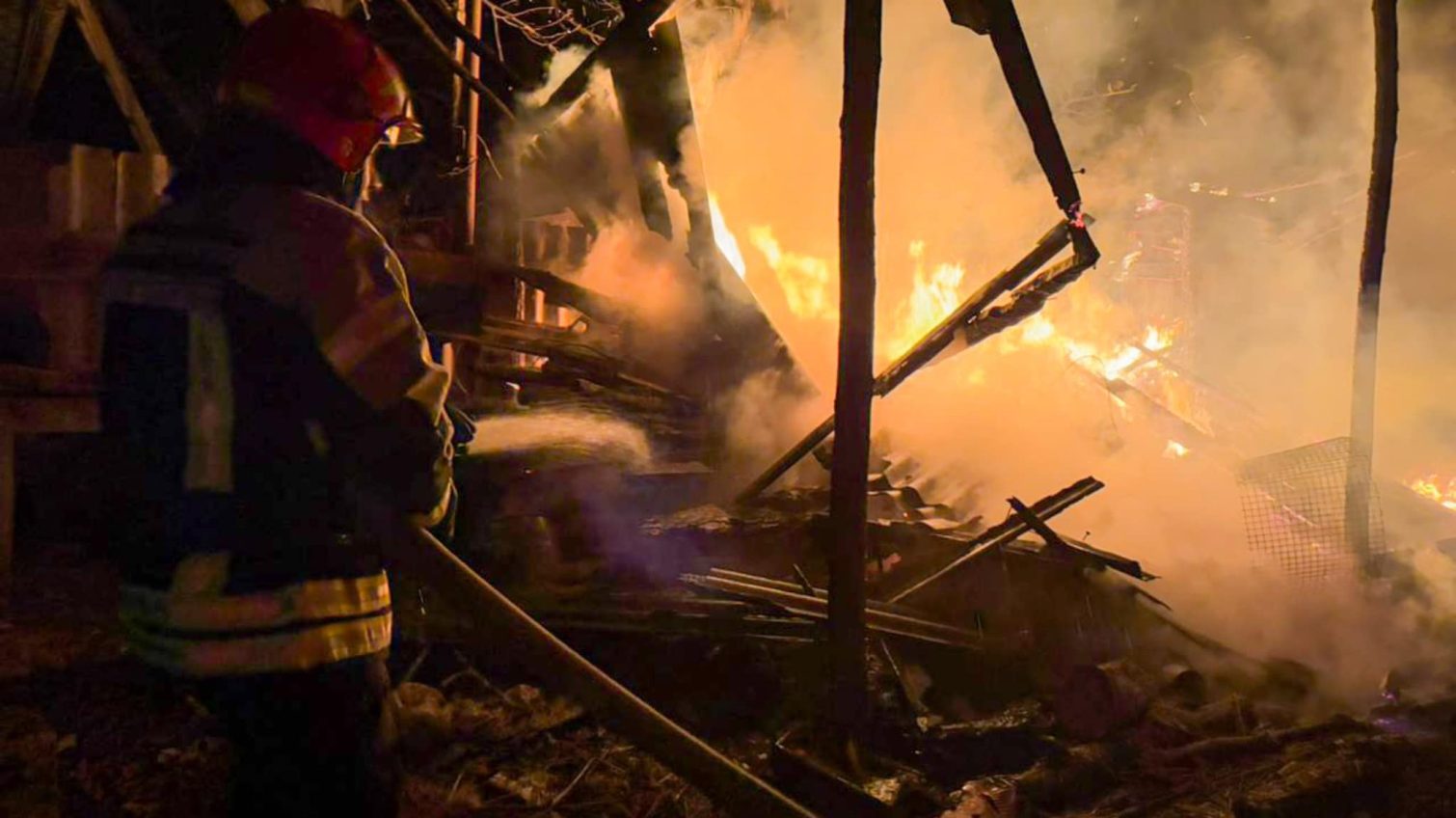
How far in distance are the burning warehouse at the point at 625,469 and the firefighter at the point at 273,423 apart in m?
0.01

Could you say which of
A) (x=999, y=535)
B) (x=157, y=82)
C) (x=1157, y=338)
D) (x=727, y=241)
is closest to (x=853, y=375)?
(x=999, y=535)

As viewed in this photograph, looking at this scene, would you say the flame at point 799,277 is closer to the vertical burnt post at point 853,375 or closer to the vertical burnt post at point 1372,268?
the vertical burnt post at point 1372,268

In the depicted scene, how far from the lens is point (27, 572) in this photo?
13.8 ft

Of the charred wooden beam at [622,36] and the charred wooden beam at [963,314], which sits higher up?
the charred wooden beam at [622,36]

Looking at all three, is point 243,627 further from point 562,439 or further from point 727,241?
point 727,241

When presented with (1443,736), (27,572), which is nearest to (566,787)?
(27,572)

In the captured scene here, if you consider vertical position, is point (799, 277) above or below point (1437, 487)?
above

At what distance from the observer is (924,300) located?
1234 cm

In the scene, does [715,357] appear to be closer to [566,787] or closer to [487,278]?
[487,278]

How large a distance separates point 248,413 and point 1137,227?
28.9 m

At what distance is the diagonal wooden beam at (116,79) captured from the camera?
5039 mm

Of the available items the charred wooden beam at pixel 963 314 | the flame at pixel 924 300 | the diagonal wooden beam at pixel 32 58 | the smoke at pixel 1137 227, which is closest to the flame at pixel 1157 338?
the smoke at pixel 1137 227

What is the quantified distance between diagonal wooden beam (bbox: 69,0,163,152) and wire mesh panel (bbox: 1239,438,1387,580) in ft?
34.3

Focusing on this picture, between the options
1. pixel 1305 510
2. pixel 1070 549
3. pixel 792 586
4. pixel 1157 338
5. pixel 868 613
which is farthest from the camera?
pixel 1157 338
